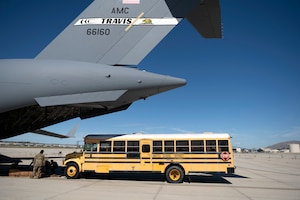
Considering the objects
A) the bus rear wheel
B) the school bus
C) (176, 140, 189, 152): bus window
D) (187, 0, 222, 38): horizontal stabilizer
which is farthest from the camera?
(176, 140, 189, 152): bus window

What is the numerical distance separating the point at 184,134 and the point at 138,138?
2.42 metres

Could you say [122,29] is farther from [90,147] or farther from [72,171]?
[72,171]

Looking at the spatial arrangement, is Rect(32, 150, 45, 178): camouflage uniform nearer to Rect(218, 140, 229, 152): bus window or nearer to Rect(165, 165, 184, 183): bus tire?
Rect(165, 165, 184, 183): bus tire

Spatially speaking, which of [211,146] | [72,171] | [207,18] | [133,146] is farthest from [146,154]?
[207,18]

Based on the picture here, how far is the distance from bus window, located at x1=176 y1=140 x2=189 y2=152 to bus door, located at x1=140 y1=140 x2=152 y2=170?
144 centimetres

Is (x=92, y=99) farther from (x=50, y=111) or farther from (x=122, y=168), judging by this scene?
(x=122, y=168)

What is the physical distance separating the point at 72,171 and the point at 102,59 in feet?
20.9

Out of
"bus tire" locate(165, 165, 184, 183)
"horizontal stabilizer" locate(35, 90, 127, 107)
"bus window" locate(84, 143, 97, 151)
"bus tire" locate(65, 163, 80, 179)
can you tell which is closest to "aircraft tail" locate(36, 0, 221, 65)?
"horizontal stabilizer" locate(35, 90, 127, 107)

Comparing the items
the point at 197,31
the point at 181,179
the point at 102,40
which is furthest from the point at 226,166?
the point at 102,40

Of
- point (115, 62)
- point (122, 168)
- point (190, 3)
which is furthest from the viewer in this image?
point (122, 168)

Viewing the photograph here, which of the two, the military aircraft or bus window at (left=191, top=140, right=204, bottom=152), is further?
bus window at (left=191, top=140, right=204, bottom=152)

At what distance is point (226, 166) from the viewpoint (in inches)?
416

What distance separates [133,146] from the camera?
11367mm

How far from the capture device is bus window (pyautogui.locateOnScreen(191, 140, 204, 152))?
1095 centimetres
